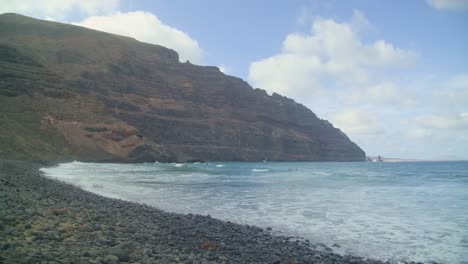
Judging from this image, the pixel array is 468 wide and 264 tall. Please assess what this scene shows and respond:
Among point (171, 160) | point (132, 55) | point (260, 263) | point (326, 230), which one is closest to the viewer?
point (260, 263)

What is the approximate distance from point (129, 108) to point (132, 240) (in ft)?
330

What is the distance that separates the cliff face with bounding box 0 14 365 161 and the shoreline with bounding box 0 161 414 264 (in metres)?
45.1

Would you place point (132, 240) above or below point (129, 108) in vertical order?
below

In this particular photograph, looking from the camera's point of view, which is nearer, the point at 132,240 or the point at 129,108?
the point at 132,240

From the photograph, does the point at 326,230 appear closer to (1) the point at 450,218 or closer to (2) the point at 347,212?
(2) the point at 347,212

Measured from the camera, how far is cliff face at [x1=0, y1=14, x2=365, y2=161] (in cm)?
7306

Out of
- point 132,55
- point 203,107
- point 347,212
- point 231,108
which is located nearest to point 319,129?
point 231,108

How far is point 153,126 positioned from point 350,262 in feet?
338

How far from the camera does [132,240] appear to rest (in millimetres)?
9055

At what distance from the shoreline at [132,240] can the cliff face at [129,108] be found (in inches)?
1775

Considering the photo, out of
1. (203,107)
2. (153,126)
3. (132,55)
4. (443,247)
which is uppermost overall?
(132,55)

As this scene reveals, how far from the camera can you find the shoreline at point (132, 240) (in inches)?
266

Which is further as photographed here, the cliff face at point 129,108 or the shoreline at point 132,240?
the cliff face at point 129,108

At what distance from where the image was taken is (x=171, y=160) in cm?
10006
